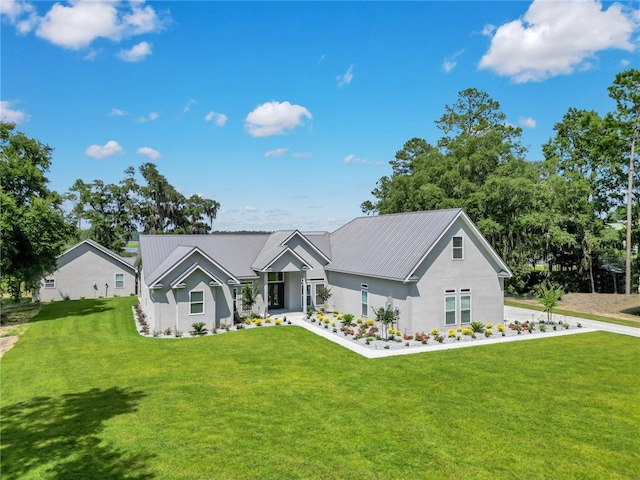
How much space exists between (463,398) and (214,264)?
15.9 m

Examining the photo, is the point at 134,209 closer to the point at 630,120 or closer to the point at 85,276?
the point at 85,276

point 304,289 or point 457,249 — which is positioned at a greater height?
point 457,249

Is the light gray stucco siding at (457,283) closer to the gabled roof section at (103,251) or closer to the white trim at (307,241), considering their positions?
the white trim at (307,241)

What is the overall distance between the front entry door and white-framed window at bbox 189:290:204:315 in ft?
24.9

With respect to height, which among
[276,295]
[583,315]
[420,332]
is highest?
[276,295]

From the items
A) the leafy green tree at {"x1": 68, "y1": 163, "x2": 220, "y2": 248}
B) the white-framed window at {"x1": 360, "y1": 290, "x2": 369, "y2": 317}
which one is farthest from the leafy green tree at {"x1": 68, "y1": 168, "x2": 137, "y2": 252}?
the white-framed window at {"x1": 360, "y1": 290, "x2": 369, "y2": 317}

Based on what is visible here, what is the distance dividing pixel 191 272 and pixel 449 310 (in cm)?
1466

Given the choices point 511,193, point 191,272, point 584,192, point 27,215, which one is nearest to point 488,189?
point 511,193

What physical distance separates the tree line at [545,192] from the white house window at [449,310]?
49.1ft

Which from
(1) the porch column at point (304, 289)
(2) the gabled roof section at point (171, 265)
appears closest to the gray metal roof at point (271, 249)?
(1) the porch column at point (304, 289)

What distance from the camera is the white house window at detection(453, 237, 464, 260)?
2409 cm

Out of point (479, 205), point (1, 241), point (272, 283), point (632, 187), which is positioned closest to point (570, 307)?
point (479, 205)

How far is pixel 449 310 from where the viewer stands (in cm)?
2384

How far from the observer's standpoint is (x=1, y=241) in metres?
25.7
